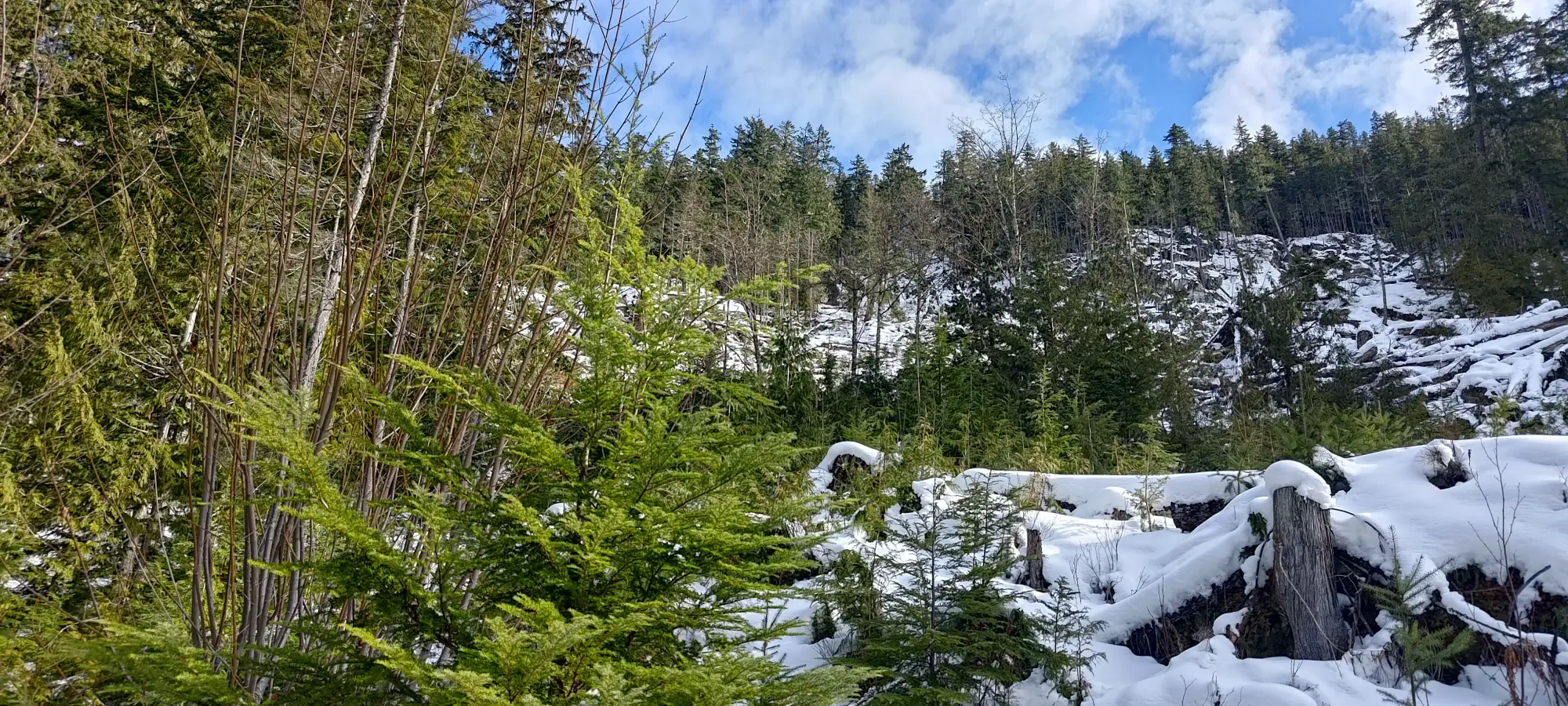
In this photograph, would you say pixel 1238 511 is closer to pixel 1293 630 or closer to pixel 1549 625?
pixel 1293 630

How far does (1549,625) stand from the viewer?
9.77ft

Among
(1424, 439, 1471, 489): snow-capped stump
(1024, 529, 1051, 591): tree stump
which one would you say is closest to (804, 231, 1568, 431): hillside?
(1424, 439, 1471, 489): snow-capped stump

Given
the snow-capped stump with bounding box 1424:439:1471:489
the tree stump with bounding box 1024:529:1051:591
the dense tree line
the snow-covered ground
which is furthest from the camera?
the dense tree line

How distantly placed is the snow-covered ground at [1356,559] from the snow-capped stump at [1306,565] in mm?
30

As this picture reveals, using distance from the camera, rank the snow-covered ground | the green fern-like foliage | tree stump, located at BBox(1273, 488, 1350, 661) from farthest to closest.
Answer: tree stump, located at BBox(1273, 488, 1350, 661), the snow-covered ground, the green fern-like foliage

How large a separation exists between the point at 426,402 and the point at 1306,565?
4.51m

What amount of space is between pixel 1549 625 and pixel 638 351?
430 cm

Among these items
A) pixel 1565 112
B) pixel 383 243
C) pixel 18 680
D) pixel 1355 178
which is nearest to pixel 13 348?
pixel 18 680

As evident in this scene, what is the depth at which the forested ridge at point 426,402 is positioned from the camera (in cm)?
140

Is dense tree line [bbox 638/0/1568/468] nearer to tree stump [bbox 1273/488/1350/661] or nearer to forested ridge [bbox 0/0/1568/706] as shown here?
forested ridge [bbox 0/0/1568/706]

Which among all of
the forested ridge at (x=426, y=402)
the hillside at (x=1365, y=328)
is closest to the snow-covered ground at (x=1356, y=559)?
the forested ridge at (x=426, y=402)

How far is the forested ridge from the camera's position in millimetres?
1400

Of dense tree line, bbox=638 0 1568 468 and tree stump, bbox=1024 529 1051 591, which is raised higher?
dense tree line, bbox=638 0 1568 468

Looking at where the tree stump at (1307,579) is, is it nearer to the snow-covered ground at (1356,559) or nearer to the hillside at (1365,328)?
the snow-covered ground at (1356,559)
